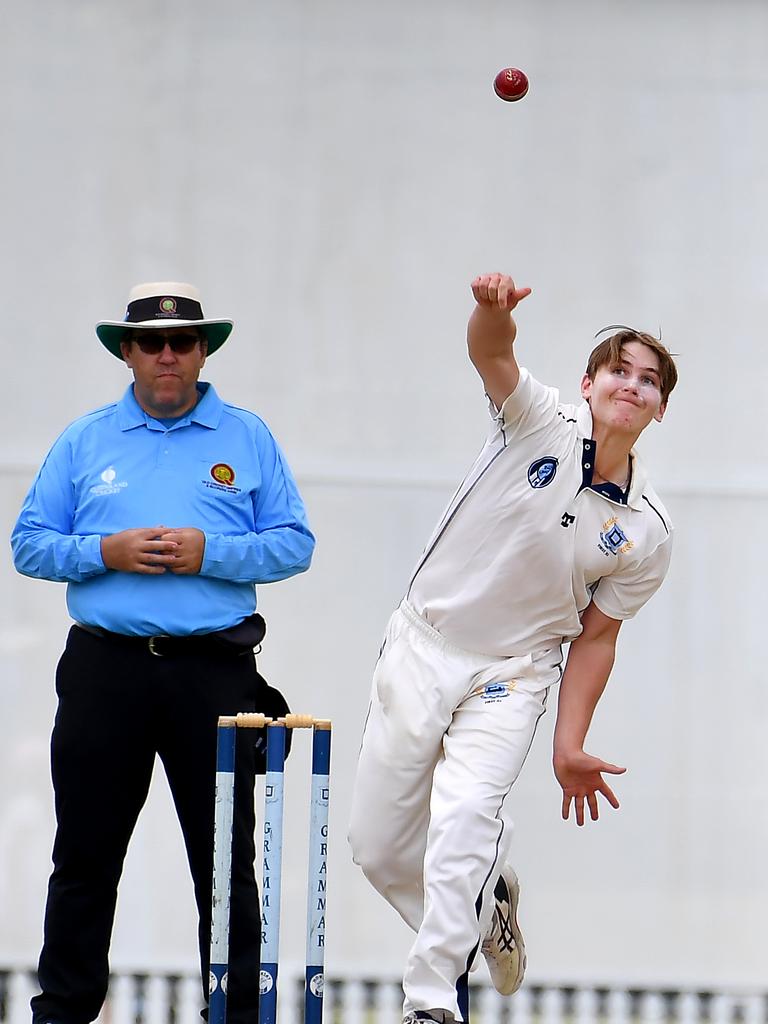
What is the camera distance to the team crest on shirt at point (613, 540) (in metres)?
2.95

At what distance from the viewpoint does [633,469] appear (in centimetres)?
302

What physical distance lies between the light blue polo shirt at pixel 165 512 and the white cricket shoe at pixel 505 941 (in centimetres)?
72

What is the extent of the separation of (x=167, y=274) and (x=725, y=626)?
165 centimetres

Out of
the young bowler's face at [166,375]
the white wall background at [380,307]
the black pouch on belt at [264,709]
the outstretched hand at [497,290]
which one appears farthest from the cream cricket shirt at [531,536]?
the white wall background at [380,307]

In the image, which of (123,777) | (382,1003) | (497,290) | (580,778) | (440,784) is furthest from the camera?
(382,1003)

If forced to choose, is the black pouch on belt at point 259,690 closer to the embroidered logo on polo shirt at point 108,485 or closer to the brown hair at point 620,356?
the embroidered logo on polo shirt at point 108,485

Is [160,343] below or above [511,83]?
below

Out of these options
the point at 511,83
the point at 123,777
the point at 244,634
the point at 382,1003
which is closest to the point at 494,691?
the point at 244,634

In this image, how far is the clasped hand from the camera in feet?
9.55

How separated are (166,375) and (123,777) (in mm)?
733

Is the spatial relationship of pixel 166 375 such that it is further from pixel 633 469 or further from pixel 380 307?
pixel 380 307

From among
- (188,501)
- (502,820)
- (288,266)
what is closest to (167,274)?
(288,266)

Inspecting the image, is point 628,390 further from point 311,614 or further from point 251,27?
point 251,27

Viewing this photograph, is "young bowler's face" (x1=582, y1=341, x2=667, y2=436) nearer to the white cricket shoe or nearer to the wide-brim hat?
the wide-brim hat
